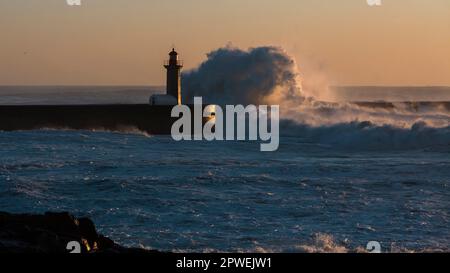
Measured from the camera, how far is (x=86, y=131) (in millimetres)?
28062

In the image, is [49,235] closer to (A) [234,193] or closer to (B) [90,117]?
(A) [234,193]

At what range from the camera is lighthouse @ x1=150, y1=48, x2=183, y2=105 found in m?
31.9

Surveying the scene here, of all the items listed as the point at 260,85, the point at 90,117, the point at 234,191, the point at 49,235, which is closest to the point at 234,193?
the point at 234,191

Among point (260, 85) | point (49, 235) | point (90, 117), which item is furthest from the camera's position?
point (260, 85)

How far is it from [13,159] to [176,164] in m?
3.37

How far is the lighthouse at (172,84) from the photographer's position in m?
31.9

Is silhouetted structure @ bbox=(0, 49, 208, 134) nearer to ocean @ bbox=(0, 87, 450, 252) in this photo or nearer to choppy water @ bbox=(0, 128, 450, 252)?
ocean @ bbox=(0, 87, 450, 252)

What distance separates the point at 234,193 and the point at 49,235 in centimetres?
696

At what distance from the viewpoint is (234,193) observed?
15.2 meters

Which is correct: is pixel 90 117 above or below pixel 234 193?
above

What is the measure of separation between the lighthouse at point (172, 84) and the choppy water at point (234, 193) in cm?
707

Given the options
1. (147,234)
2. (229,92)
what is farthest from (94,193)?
(229,92)

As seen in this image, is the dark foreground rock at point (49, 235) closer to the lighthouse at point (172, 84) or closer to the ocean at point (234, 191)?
the ocean at point (234, 191)

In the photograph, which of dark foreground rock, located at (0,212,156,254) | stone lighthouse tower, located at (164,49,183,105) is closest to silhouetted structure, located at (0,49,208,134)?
stone lighthouse tower, located at (164,49,183,105)
